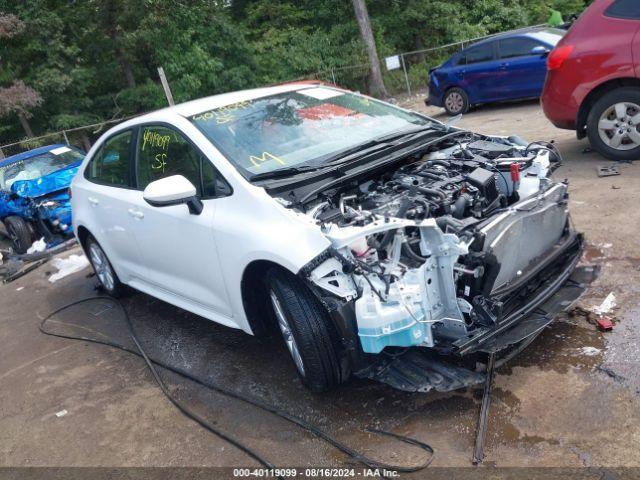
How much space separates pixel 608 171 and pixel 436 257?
3.91m

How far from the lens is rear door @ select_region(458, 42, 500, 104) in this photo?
11.6 m

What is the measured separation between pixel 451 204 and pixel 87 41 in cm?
2134

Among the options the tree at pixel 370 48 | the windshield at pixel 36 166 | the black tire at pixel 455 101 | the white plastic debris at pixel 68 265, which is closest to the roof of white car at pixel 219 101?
the white plastic debris at pixel 68 265

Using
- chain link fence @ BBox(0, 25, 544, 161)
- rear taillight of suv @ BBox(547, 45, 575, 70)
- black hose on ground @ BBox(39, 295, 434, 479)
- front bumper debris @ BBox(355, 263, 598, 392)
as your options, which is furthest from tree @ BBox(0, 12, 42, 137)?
front bumper debris @ BBox(355, 263, 598, 392)

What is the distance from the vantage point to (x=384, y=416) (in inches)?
126

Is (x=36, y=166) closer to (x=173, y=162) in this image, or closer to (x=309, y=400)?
(x=173, y=162)

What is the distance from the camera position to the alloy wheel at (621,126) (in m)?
5.90

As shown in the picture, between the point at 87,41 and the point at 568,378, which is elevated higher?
the point at 87,41

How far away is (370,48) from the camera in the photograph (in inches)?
736

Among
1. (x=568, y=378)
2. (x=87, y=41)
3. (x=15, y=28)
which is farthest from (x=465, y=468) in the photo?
(x=87, y=41)

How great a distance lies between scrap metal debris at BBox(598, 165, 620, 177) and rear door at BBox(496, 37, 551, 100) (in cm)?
536

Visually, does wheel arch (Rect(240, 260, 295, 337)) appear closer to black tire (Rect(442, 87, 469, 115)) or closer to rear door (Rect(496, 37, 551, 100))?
rear door (Rect(496, 37, 551, 100))

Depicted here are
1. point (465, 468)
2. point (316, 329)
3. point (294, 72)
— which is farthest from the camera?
point (294, 72)

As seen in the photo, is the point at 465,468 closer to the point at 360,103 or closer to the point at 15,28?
the point at 360,103
